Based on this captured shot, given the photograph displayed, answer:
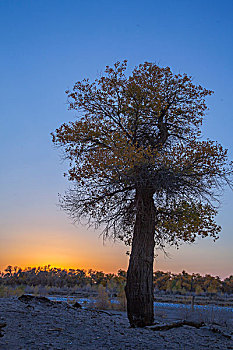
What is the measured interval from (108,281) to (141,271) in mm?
34079

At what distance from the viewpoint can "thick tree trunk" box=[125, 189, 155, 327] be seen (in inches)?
395

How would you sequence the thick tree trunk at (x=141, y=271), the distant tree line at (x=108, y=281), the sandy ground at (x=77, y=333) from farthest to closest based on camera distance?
the distant tree line at (x=108, y=281) → the thick tree trunk at (x=141, y=271) → the sandy ground at (x=77, y=333)

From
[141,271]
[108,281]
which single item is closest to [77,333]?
[141,271]

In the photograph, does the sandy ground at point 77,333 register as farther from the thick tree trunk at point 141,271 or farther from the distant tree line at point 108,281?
the distant tree line at point 108,281

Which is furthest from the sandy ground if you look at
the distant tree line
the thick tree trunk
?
the distant tree line

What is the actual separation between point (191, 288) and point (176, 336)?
32859 mm

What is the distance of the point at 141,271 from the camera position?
1033 cm

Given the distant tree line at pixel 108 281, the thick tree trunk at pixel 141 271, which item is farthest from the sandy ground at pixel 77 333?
the distant tree line at pixel 108 281

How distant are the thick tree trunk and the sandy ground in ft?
3.71

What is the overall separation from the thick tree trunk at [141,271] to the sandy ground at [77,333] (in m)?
1.13

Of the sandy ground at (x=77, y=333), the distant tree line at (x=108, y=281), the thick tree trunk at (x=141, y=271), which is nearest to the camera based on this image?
the sandy ground at (x=77, y=333)

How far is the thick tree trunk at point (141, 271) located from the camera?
10.0 meters

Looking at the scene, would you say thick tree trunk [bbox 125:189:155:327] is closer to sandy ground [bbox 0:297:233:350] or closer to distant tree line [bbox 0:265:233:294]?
sandy ground [bbox 0:297:233:350]

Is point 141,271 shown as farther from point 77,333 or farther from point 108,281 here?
point 108,281
